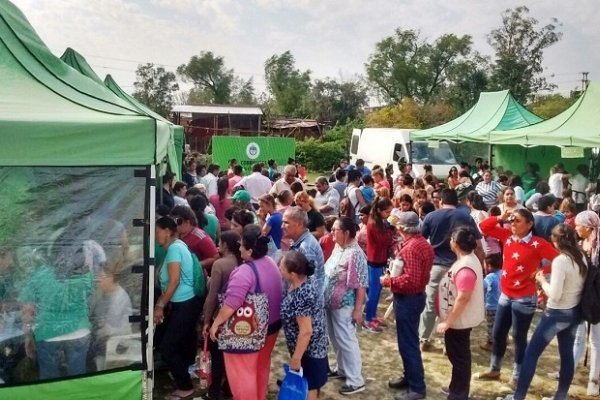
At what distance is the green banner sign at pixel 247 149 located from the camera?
19.6 meters

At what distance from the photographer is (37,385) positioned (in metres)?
3.59

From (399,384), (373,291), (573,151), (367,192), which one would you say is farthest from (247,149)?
(399,384)

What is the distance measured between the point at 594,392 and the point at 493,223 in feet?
5.82

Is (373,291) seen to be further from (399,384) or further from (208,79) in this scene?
(208,79)

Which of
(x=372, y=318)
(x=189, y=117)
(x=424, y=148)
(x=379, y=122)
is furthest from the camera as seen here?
(x=189, y=117)

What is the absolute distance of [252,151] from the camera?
65.3 feet

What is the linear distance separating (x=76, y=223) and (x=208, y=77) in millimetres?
61554

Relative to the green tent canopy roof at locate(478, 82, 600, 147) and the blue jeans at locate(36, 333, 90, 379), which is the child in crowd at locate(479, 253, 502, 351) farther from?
the green tent canopy roof at locate(478, 82, 600, 147)

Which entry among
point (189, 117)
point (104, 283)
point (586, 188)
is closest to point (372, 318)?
point (104, 283)

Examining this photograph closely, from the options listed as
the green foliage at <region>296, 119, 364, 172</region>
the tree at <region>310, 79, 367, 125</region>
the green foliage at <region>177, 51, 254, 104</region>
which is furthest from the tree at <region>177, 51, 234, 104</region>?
the green foliage at <region>296, 119, 364, 172</region>

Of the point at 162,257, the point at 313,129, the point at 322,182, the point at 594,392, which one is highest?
the point at 313,129

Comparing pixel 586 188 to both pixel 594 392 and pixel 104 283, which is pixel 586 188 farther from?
pixel 104 283

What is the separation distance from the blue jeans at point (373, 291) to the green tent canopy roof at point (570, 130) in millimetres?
6687

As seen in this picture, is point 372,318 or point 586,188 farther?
point 586,188
